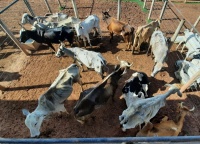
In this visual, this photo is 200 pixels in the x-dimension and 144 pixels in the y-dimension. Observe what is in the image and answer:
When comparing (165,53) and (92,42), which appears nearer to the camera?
(165,53)

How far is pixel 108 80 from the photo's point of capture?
5359 mm

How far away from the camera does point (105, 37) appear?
8758 mm

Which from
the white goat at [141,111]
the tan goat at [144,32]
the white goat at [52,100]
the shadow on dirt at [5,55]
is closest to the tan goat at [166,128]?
the white goat at [141,111]

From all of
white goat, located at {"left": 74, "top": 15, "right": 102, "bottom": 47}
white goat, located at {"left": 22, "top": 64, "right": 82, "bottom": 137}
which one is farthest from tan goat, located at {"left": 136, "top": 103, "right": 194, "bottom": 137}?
white goat, located at {"left": 74, "top": 15, "right": 102, "bottom": 47}

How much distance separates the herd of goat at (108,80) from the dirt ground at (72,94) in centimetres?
41

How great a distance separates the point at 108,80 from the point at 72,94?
65.6 inches

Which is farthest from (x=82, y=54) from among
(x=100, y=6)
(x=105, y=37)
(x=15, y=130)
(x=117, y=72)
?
(x=100, y=6)

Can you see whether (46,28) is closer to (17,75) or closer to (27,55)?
(27,55)

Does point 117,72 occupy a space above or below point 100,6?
above

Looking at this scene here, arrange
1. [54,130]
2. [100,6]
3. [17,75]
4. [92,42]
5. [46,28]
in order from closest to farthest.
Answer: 1. [54,130]
2. [17,75]
3. [46,28]
4. [92,42]
5. [100,6]

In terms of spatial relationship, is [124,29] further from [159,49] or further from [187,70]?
[187,70]

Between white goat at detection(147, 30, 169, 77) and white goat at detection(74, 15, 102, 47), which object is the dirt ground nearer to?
white goat at detection(147, 30, 169, 77)

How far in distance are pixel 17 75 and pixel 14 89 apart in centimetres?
77

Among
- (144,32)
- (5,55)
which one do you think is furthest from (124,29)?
(5,55)
